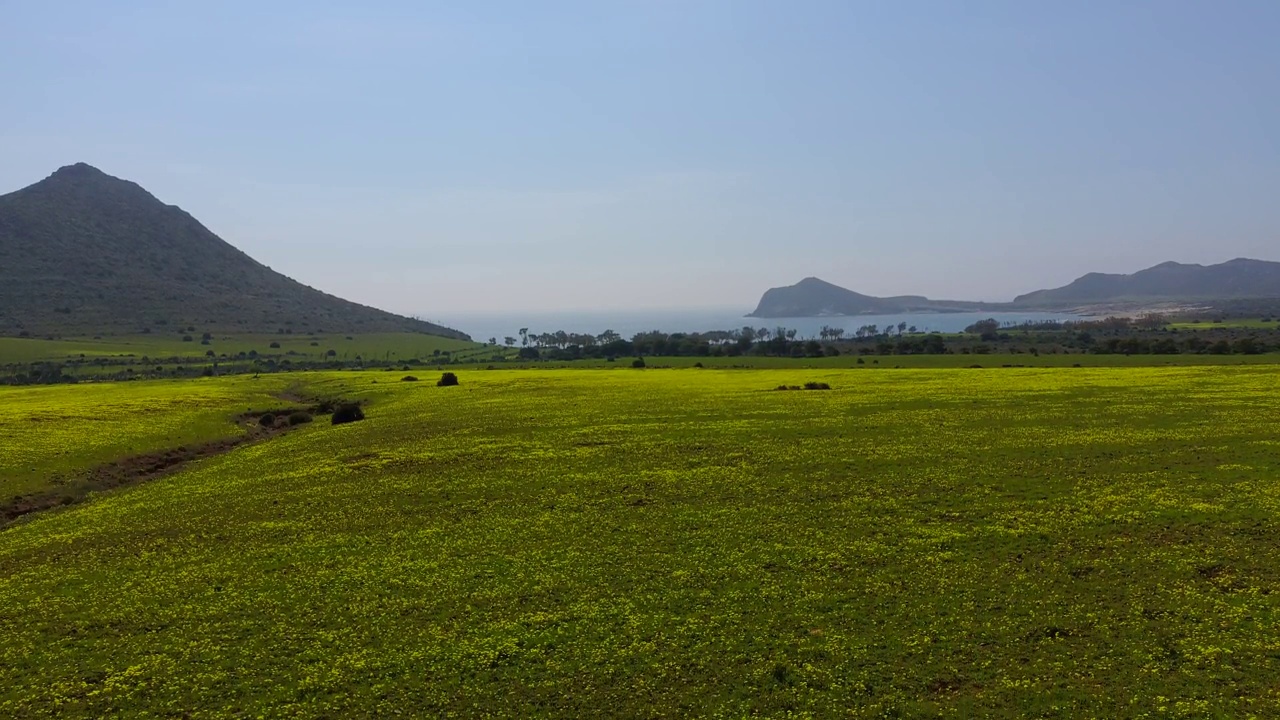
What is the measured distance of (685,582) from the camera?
2084cm

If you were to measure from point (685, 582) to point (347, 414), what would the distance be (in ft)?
151

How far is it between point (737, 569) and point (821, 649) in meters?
5.16

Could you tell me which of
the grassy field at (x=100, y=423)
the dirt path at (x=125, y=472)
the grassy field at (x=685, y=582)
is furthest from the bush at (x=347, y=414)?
the grassy field at (x=685, y=582)

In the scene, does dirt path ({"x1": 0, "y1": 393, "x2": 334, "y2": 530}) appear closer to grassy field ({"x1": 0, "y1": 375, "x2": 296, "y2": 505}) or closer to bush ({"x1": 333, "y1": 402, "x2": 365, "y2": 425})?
grassy field ({"x1": 0, "y1": 375, "x2": 296, "y2": 505})

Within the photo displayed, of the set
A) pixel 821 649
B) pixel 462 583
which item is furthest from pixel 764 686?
pixel 462 583

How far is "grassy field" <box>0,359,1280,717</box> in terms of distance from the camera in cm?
1542

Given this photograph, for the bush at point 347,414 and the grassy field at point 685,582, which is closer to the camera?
the grassy field at point 685,582

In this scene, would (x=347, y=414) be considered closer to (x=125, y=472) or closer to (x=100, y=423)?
(x=100, y=423)

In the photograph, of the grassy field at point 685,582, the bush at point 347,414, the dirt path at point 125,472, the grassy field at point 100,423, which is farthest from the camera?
the bush at point 347,414

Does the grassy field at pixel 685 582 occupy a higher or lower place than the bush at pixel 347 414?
lower

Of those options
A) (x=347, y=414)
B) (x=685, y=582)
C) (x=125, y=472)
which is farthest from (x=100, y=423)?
(x=685, y=582)

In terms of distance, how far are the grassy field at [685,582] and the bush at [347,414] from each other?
18116 mm

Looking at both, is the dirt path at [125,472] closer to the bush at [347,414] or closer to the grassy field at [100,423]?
the grassy field at [100,423]

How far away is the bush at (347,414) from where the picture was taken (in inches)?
2312
